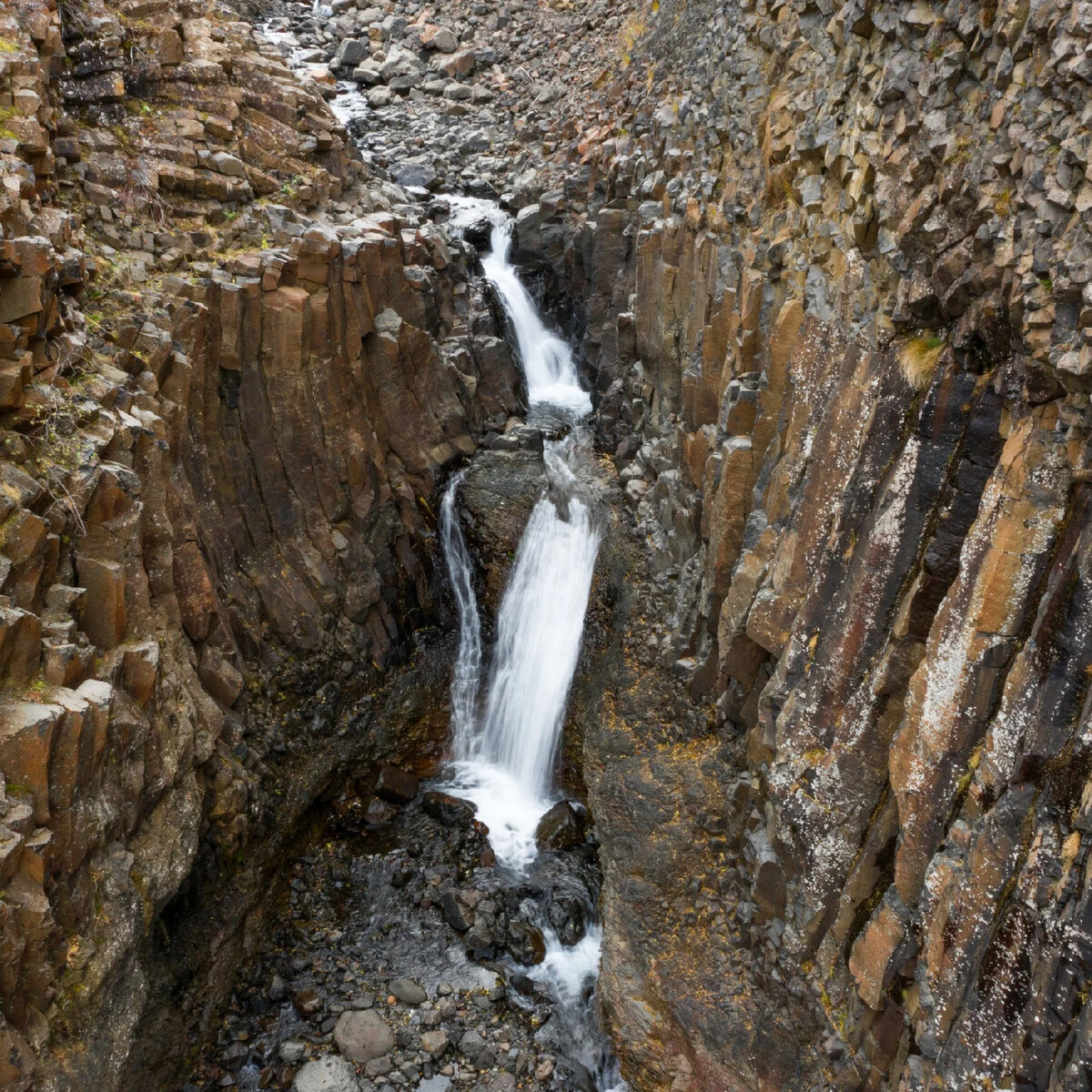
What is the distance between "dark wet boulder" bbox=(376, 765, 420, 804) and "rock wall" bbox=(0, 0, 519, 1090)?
60cm

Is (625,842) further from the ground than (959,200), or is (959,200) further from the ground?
(959,200)

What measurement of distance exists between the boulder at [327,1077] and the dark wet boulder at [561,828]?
4214 mm

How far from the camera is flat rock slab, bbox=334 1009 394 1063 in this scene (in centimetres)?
1089

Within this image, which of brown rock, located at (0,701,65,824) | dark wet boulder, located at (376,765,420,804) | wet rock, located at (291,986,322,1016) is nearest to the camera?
brown rock, located at (0,701,65,824)

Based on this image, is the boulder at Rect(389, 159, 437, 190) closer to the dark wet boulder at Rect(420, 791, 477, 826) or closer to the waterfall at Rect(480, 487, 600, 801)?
the waterfall at Rect(480, 487, 600, 801)

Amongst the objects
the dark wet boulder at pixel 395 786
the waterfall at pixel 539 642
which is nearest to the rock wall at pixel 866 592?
→ the waterfall at pixel 539 642

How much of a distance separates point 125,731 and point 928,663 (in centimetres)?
849

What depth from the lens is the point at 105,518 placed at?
10.4 metres

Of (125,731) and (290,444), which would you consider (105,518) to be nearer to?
(125,731)

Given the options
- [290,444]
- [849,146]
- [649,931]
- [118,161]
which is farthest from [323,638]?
[849,146]

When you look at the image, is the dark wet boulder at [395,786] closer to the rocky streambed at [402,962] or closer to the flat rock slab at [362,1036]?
the rocky streambed at [402,962]

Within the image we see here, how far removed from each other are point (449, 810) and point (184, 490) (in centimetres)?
661

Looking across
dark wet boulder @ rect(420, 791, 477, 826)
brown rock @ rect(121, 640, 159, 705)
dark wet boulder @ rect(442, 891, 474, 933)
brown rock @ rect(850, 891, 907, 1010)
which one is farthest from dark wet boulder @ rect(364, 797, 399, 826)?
brown rock @ rect(850, 891, 907, 1010)

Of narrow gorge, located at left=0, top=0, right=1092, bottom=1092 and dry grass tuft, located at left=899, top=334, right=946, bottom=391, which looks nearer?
narrow gorge, located at left=0, top=0, right=1092, bottom=1092
